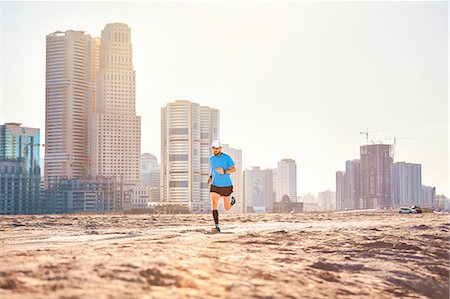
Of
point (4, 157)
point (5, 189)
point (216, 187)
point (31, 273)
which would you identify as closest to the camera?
point (31, 273)

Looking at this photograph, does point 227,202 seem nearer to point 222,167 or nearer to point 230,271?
point 222,167

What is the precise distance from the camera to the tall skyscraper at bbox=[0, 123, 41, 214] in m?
182

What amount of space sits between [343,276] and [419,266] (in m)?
1.90

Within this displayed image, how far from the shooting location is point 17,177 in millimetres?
185500

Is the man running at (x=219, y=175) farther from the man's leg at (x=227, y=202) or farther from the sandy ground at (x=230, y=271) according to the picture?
the sandy ground at (x=230, y=271)

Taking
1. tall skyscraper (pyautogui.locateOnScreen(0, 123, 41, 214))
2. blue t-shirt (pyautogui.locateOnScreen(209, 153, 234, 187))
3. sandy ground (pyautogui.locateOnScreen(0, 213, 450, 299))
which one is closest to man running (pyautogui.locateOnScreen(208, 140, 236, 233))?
blue t-shirt (pyautogui.locateOnScreen(209, 153, 234, 187))

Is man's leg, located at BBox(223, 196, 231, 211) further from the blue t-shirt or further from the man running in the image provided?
the blue t-shirt

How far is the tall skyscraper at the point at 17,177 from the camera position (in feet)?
599

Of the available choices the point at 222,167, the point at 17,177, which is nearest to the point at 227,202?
the point at 222,167

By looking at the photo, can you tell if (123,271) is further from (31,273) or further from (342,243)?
(342,243)

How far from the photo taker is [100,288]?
4.46 metres

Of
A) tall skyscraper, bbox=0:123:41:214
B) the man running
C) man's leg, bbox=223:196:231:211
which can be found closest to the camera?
the man running

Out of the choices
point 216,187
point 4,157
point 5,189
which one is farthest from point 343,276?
point 4,157

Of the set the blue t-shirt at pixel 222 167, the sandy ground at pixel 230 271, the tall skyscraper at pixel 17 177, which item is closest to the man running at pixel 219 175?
the blue t-shirt at pixel 222 167
